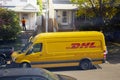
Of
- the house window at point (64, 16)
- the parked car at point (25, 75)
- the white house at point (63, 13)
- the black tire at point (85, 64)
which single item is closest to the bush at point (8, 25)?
the white house at point (63, 13)

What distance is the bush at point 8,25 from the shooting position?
31.2m

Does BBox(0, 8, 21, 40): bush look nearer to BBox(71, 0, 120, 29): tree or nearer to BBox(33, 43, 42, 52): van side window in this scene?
BBox(71, 0, 120, 29): tree

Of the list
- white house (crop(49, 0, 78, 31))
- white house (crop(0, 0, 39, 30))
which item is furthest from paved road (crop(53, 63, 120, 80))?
white house (crop(0, 0, 39, 30))

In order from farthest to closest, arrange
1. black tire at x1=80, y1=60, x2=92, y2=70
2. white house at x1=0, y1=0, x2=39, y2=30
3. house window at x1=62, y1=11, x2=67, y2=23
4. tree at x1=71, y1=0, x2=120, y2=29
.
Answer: house window at x1=62, y1=11, x2=67, y2=23, white house at x1=0, y1=0, x2=39, y2=30, tree at x1=71, y1=0, x2=120, y2=29, black tire at x1=80, y1=60, x2=92, y2=70

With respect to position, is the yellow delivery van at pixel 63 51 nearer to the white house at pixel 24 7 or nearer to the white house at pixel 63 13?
the white house at pixel 63 13

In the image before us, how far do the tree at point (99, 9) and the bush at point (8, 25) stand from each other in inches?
253

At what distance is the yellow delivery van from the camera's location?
66.8ft

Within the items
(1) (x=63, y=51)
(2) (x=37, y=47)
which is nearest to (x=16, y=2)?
(2) (x=37, y=47)

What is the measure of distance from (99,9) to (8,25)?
820 centimetres

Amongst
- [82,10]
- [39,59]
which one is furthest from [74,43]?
[82,10]

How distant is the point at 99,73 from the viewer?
19.7 metres

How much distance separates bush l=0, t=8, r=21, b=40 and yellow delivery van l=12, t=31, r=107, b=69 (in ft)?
35.4

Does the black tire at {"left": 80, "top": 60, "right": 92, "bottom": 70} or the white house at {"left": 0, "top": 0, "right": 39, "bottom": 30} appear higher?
the white house at {"left": 0, "top": 0, "right": 39, "bottom": 30}

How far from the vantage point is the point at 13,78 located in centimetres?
981
